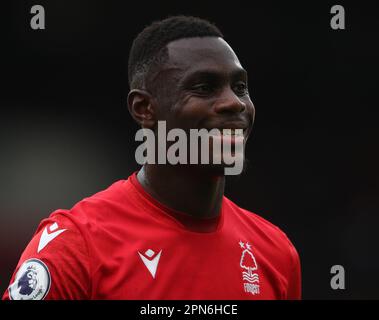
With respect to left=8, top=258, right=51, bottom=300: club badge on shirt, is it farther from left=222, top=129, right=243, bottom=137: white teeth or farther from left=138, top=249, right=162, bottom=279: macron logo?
left=222, top=129, right=243, bottom=137: white teeth

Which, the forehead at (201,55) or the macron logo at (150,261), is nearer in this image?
the macron logo at (150,261)

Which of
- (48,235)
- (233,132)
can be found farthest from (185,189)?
(48,235)

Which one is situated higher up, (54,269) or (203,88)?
(203,88)

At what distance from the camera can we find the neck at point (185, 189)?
97.9 inches

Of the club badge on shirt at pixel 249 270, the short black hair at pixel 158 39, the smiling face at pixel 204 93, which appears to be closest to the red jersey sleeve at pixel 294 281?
the club badge on shirt at pixel 249 270

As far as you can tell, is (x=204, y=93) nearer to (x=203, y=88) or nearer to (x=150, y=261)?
(x=203, y=88)

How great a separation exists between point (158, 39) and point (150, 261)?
2.99 ft

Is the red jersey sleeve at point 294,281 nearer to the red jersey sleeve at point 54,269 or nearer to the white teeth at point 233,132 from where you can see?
the white teeth at point 233,132

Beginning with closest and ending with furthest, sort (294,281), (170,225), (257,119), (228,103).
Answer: (228,103), (170,225), (294,281), (257,119)

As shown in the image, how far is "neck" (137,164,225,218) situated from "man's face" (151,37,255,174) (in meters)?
0.19

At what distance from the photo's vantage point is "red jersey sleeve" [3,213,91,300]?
2.08 m

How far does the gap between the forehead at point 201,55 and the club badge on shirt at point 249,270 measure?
737 millimetres

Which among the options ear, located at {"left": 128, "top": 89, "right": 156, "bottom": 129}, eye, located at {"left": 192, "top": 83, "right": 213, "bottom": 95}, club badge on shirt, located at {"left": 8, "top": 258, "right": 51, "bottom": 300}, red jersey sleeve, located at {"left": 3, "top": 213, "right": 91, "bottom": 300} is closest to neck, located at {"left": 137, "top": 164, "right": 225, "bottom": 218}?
ear, located at {"left": 128, "top": 89, "right": 156, "bottom": 129}

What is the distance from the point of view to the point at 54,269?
210 cm
